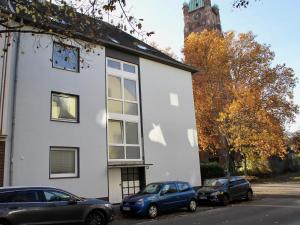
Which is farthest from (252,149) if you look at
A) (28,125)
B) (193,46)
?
(28,125)

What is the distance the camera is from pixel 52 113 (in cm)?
1791

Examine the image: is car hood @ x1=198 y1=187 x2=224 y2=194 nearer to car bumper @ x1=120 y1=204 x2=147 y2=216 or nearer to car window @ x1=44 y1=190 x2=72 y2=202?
car bumper @ x1=120 y1=204 x2=147 y2=216

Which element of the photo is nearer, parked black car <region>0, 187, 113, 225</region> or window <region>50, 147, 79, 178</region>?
parked black car <region>0, 187, 113, 225</region>

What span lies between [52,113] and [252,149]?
68.9ft

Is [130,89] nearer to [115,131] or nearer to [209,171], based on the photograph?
[115,131]

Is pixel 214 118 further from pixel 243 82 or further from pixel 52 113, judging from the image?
pixel 52 113

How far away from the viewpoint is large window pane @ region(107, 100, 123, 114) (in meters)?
20.7

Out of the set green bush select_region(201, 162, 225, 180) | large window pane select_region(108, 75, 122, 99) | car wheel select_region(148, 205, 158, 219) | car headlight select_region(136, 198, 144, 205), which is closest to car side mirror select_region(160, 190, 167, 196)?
car wheel select_region(148, 205, 158, 219)

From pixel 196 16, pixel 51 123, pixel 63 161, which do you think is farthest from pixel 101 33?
pixel 196 16

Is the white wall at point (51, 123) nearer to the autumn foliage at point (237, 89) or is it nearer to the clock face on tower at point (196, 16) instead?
the autumn foliage at point (237, 89)

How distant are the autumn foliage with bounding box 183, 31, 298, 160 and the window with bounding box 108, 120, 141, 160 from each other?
12.7 meters

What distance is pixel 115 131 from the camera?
819 inches

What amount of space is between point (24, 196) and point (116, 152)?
924 cm

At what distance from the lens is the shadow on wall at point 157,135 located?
887 inches
